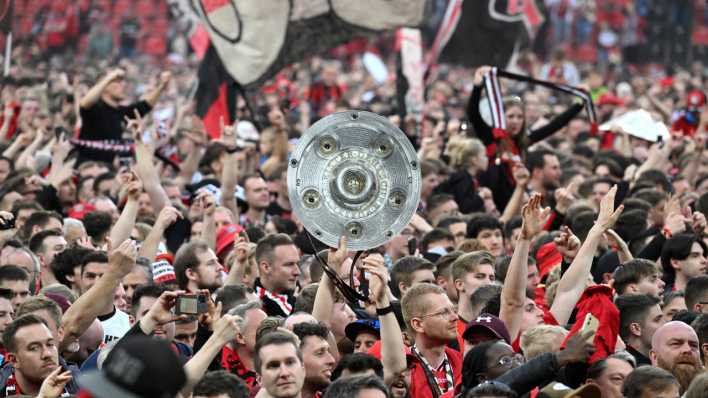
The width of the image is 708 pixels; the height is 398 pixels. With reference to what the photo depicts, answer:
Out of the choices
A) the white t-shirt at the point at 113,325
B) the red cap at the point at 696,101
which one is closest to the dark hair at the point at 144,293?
the white t-shirt at the point at 113,325

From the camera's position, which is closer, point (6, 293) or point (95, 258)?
point (6, 293)

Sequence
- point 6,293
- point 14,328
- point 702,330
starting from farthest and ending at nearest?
point 6,293 → point 702,330 → point 14,328

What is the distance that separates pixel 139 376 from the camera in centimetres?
437

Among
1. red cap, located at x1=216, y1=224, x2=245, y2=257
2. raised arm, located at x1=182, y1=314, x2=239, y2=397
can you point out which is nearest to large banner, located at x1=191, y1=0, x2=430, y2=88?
red cap, located at x1=216, y1=224, x2=245, y2=257

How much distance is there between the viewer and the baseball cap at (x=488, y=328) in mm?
7707

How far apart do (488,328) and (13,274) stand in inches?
115

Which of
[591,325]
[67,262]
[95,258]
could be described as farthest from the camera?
[67,262]

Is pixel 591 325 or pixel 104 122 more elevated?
pixel 591 325

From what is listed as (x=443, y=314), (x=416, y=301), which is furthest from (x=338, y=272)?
(x=443, y=314)

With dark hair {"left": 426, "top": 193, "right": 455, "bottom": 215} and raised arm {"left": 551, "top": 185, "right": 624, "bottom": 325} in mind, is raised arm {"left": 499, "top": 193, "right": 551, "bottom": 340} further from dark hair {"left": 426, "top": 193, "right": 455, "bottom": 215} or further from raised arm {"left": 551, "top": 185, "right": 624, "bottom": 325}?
dark hair {"left": 426, "top": 193, "right": 455, "bottom": 215}

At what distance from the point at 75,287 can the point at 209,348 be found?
3373 mm

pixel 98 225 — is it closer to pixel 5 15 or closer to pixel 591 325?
pixel 5 15

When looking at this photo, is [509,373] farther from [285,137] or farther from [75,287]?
[285,137]

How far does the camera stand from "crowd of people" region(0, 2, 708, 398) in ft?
23.1
